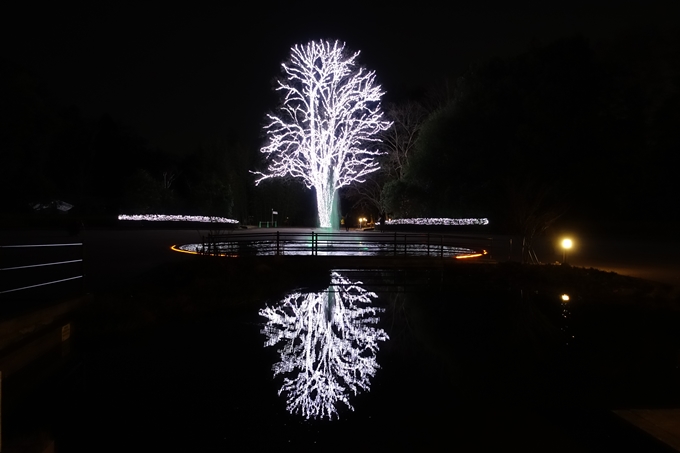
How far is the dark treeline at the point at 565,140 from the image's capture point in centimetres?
4297

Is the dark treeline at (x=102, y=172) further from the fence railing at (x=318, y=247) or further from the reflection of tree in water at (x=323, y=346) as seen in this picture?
the reflection of tree in water at (x=323, y=346)

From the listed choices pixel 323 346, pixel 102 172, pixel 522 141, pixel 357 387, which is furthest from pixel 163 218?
pixel 357 387

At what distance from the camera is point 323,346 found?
895cm

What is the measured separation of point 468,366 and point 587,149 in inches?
1560

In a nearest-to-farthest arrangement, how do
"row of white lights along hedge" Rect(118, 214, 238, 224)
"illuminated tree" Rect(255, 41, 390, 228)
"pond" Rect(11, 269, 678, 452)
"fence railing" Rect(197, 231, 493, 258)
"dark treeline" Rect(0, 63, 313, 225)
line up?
"pond" Rect(11, 269, 678, 452) < "fence railing" Rect(197, 231, 493, 258) < "illuminated tree" Rect(255, 41, 390, 228) < "dark treeline" Rect(0, 63, 313, 225) < "row of white lights along hedge" Rect(118, 214, 238, 224)

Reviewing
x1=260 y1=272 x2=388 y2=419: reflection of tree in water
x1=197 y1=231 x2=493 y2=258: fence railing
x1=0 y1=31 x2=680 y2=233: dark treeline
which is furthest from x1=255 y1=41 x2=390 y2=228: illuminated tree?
x1=260 y1=272 x2=388 y2=419: reflection of tree in water

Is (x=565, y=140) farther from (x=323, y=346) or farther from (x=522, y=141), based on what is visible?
(x=323, y=346)

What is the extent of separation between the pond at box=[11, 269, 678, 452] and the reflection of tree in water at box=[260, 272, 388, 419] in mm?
35

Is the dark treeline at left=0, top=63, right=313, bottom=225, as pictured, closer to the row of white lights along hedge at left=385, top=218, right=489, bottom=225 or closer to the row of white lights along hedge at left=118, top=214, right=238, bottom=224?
the row of white lights along hedge at left=118, top=214, right=238, bottom=224

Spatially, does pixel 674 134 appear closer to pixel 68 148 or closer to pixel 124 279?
pixel 124 279

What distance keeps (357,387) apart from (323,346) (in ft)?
7.14

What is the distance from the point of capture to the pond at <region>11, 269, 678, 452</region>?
5.31 metres

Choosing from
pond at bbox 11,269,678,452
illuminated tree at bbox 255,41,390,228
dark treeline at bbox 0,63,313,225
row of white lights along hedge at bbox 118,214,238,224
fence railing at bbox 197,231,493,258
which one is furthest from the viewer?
row of white lights along hedge at bbox 118,214,238,224

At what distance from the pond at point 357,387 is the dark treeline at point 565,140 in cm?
3254
